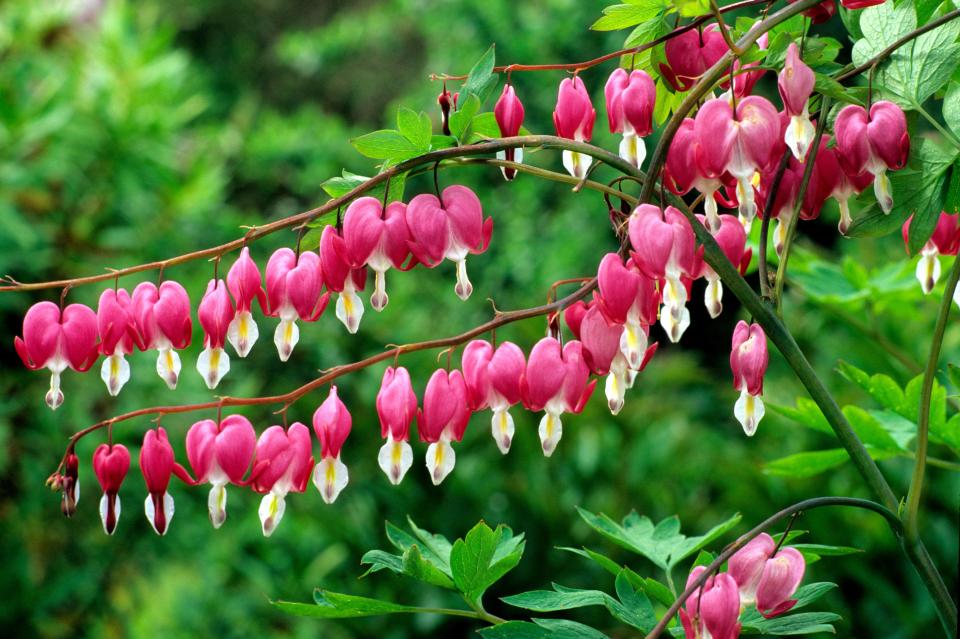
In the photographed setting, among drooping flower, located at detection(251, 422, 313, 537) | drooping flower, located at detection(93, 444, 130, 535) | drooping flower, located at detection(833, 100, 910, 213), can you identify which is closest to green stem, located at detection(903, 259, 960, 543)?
drooping flower, located at detection(833, 100, 910, 213)

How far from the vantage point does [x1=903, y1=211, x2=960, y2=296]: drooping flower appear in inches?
34.0

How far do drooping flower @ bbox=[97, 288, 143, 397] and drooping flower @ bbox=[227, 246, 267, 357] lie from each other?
0.07 metres

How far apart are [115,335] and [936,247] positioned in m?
0.65

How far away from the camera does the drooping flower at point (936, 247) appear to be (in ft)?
2.83

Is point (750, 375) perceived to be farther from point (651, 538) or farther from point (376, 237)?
point (651, 538)

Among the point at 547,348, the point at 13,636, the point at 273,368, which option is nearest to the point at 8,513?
the point at 13,636

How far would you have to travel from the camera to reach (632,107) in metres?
0.75

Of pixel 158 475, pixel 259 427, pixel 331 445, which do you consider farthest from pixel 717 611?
pixel 259 427

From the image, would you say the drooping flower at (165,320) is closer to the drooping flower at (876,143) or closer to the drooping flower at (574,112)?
the drooping flower at (574,112)

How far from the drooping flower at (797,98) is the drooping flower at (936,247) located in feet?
0.72

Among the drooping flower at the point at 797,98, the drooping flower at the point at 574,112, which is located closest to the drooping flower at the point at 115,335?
the drooping flower at the point at 574,112

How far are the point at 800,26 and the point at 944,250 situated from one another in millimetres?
220

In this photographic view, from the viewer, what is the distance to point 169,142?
334 centimetres

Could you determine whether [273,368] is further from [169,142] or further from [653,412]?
[653,412]
